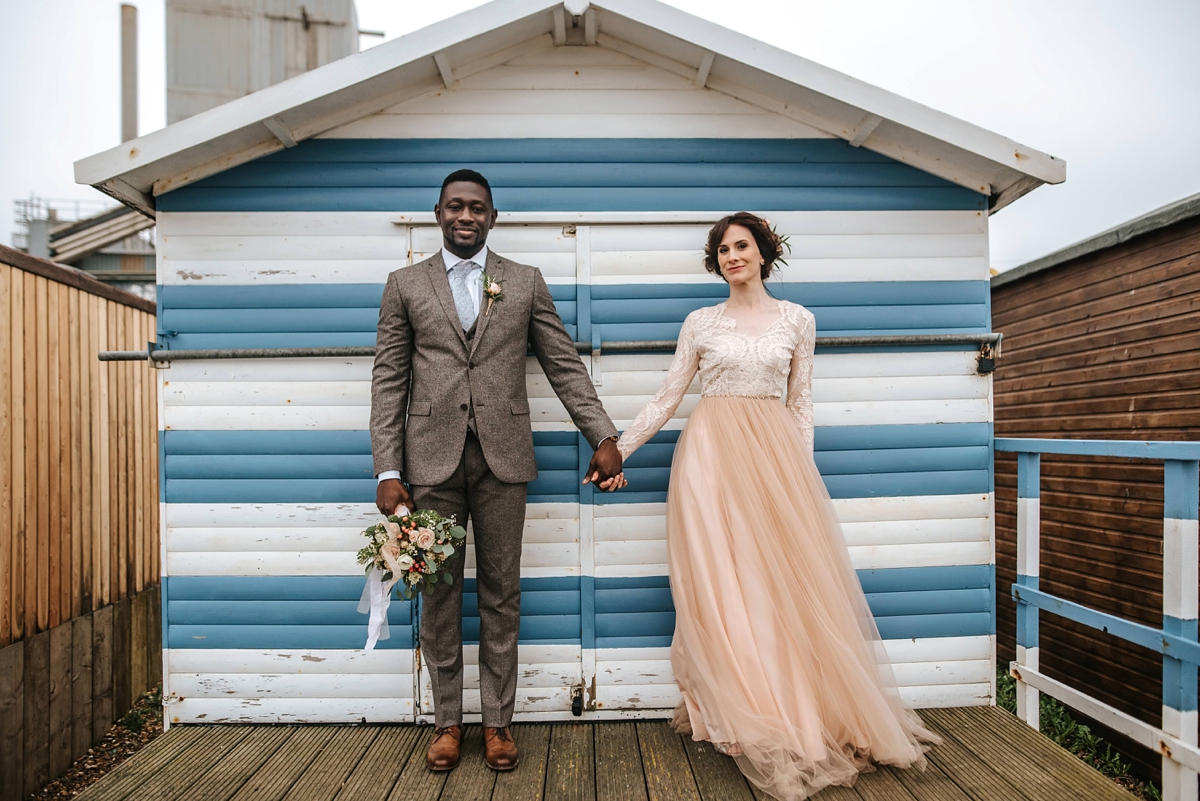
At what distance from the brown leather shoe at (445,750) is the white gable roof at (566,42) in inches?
111

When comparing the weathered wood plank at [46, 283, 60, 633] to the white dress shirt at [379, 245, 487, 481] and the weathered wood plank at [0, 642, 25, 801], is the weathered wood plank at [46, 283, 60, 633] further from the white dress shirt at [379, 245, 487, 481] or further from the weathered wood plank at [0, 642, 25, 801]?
the white dress shirt at [379, 245, 487, 481]

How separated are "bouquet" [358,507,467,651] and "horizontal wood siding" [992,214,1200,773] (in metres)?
5.00

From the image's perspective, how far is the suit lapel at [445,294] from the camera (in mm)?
2490

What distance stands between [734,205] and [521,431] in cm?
162

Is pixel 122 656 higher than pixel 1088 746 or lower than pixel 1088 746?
higher

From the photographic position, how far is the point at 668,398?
8.99 ft

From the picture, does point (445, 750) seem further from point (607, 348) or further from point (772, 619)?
point (607, 348)

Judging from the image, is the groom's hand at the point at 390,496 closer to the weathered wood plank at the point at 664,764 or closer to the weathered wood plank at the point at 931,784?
the weathered wood plank at the point at 664,764

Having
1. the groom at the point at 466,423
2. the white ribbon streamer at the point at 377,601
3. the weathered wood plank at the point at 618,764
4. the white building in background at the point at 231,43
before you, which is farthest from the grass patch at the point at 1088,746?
the white building in background at the point at 231,43

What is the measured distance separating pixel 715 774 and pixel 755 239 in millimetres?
2265

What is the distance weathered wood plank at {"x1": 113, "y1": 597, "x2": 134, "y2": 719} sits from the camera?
4.37m

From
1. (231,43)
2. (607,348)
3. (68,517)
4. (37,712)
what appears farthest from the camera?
(231,43)

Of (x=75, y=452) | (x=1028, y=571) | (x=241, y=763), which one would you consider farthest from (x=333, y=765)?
(x=1028, y=571)

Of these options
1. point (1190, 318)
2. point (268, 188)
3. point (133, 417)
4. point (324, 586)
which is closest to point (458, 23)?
point (268, 188)
